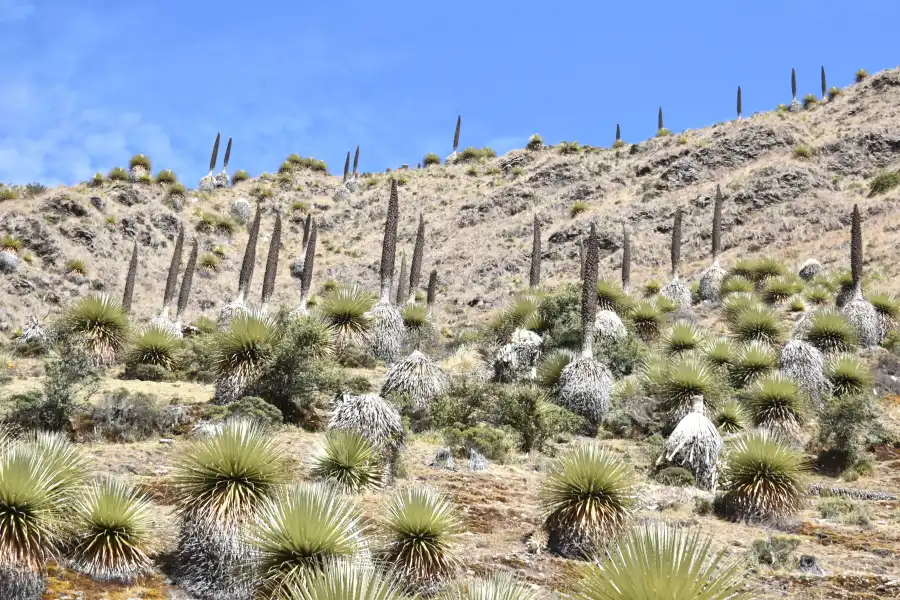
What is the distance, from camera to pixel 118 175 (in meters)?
47.1

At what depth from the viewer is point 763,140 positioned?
48.2 meters

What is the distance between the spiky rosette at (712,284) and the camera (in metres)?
30.4

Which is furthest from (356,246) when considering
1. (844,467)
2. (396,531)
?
(396,531)

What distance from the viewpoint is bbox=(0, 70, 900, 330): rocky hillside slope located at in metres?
35.7

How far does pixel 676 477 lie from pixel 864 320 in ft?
37.8

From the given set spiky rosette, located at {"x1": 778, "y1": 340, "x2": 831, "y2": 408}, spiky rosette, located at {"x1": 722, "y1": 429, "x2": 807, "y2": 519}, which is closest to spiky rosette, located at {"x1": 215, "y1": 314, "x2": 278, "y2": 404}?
spiky rosette, located at {"x1": 722, "y1": 429, "x2": 807, "y2": 519}

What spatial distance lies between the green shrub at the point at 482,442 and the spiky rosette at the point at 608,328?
6573 mm

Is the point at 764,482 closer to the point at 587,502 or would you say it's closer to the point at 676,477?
the point at 676,477

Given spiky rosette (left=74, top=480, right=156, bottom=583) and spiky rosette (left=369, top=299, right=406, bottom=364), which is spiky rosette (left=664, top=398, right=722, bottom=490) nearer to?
spiky rosette (left=369, top=299, right=406, bottom=364)

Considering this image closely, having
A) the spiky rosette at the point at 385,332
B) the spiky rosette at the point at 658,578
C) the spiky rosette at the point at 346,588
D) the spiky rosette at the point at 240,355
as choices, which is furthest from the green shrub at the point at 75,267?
the spiky rosette at the point at 658,578

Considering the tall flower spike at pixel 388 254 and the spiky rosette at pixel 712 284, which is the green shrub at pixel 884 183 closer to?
the spiky rosette at pixel 712 284

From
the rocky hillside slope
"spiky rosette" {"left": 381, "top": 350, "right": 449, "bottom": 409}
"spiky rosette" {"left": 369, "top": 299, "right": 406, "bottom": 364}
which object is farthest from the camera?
the rocky hillside slope

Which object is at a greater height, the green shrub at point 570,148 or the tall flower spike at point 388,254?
the green shrub at point 570,148

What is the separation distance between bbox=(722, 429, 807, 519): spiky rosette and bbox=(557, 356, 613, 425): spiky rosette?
532 cm
